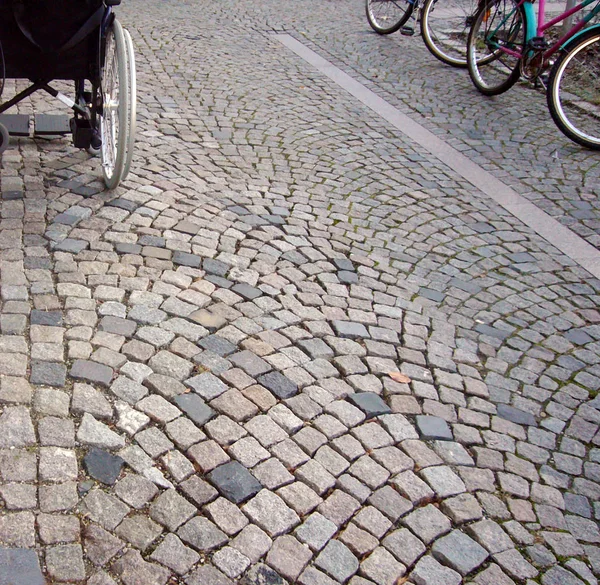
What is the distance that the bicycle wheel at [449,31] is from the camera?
940 cm

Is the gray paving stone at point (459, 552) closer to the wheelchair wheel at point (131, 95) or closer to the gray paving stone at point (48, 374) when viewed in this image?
the gray paving stone at point (48, 374)

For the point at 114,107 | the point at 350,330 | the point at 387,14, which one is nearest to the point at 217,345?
the point at 350,330

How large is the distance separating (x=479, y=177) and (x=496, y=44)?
258cm

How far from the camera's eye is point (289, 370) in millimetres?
3635

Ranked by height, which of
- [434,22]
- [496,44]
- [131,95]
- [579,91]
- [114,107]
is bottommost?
[434,22]

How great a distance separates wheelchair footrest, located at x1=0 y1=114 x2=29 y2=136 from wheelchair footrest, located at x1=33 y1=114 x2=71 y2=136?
0.09 m

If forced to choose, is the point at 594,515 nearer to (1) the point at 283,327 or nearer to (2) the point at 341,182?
(1) the point at 283,327

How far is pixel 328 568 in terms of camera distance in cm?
271

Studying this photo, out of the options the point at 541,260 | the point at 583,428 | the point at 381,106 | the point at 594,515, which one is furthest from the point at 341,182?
the point at 594,515

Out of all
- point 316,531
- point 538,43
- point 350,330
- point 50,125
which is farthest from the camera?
point 538,43

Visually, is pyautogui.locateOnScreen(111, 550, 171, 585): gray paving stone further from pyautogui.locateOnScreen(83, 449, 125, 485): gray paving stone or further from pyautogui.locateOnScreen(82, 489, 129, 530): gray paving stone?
pyautogui.locateOnScreen(83, 449, 125, 485): gray paving stone

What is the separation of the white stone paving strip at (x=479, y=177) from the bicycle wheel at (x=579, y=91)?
105cm

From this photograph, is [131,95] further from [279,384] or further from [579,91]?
[579,91]

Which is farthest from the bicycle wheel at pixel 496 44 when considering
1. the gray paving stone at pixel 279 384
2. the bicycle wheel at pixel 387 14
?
the gray paving stone at pixel 279 384
